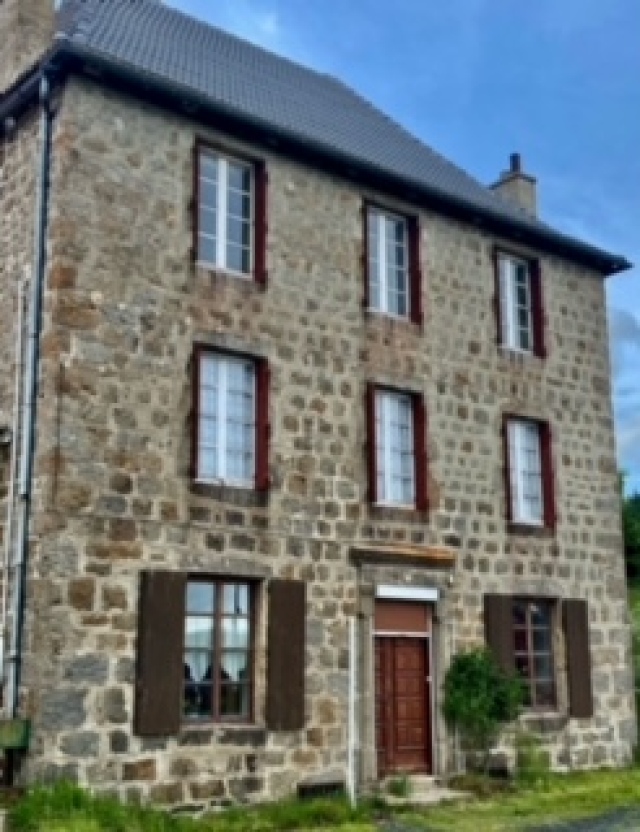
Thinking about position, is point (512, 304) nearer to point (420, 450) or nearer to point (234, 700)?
point (420, 450)

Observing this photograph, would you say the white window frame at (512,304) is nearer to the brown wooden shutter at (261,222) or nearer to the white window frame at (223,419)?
the brown wooden shutter at (261,222)

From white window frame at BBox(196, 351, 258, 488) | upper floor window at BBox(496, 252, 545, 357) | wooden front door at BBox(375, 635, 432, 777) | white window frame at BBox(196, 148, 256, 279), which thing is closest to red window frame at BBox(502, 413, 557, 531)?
upper floor window at BBox(496, 252, 545, 357)

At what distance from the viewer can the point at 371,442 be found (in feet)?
46.9

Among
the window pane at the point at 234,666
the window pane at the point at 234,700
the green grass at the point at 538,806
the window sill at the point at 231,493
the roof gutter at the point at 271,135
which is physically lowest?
the green grass at the point at 538,806

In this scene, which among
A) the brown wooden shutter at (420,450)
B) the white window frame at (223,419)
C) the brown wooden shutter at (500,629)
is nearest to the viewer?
the white window frame at (223,419)

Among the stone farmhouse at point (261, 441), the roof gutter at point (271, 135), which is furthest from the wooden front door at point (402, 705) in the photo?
the roof gutter at point (271, 135)

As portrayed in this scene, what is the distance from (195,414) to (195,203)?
8.85 feet

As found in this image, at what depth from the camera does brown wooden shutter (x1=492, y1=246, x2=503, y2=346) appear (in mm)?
16500

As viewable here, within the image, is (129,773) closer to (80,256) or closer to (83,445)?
(83,445)

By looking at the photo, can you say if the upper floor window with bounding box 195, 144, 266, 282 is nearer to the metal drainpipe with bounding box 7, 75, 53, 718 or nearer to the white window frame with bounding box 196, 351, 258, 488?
the white window frame with bounding box 196, 351, 258, 488

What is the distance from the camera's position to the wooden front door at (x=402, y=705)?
13703 mm

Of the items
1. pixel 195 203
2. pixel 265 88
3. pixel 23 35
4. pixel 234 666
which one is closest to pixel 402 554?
pixel 234 666

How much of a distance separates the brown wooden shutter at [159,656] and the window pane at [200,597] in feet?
1.06

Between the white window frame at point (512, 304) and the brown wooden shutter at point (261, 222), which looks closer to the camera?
the brown wooden shutter at point (261, 222)
